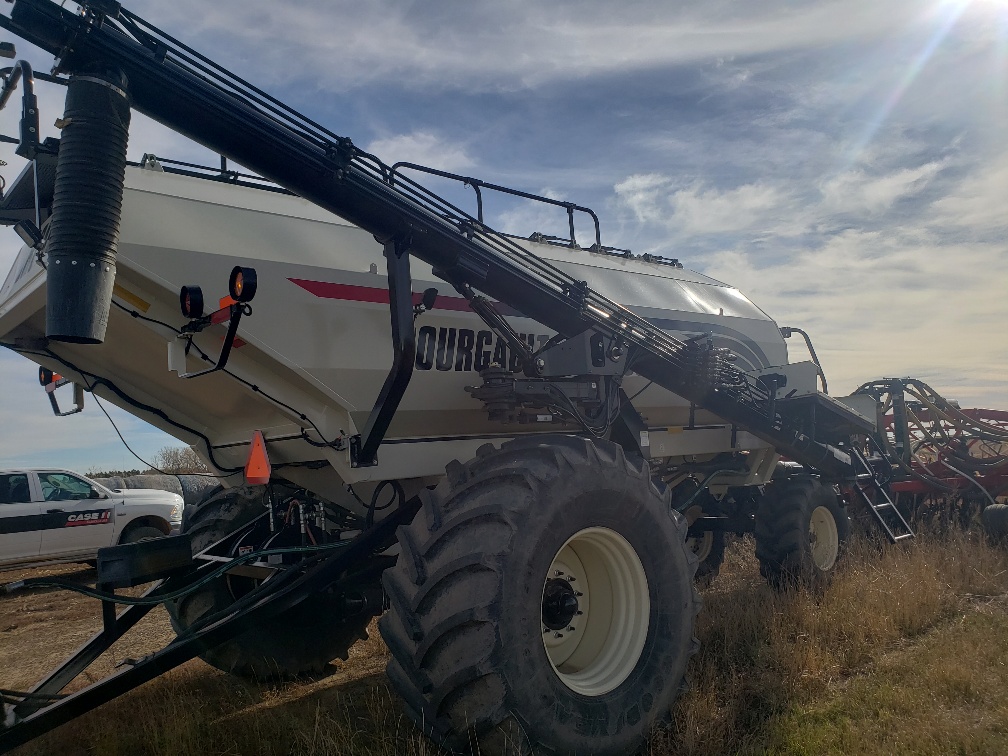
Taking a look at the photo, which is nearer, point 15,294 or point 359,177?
point 359,177

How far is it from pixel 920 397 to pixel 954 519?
5.16ft

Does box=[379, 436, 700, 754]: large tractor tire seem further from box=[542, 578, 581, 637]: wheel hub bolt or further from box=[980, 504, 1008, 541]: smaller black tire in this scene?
box=[980, 504, 1008, 541]: smaller black tire

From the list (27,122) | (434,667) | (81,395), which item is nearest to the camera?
(27,122)

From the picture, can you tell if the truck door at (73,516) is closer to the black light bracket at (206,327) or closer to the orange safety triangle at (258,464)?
the orange safety triangle at (258,464)

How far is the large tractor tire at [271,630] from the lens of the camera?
16.2ft

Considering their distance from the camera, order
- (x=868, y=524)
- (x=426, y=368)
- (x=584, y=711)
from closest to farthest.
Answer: (x=584, y=711) → (x=426, y=368) → (x=868, y=524)

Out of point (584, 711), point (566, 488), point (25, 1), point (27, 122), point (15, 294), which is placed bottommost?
point (584, 711)

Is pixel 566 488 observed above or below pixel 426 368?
below

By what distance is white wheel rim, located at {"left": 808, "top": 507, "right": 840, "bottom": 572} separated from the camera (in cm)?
744

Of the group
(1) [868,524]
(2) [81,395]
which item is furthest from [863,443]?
(2) [81,395]

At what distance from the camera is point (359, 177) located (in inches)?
144

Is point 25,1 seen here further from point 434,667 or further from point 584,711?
point 584,711

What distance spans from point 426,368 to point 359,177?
1263 mm

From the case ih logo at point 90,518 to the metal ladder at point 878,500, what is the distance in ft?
31.6
